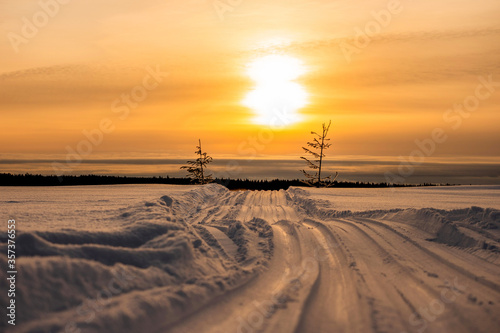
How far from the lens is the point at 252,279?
7188 mm

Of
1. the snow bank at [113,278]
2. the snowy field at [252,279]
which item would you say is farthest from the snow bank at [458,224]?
the snow bank at [113,278]

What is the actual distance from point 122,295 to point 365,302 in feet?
11.9

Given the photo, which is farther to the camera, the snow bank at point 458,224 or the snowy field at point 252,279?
the snow bank at point 458,224

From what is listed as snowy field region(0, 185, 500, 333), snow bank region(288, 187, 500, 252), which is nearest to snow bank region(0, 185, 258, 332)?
snowy field region(0, 185, 500, 333)

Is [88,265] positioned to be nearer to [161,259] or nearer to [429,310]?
[161,259]

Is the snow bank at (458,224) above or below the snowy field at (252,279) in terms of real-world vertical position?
above

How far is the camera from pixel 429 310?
5.77 meters

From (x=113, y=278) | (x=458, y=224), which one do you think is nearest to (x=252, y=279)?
(x=113, y=278)

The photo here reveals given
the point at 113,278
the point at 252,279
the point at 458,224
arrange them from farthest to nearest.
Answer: the point at 458,224 < the point at 252,279 < the point at 113,278

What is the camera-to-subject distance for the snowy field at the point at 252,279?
17.7 ft

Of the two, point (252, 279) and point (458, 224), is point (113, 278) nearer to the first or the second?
point (252, 279)

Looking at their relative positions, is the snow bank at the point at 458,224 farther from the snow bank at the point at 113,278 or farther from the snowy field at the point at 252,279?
the snow bank at the point at 113,278

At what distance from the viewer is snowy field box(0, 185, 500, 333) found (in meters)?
5.39

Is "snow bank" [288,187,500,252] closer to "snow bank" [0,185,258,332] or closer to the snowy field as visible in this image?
the snowy field
